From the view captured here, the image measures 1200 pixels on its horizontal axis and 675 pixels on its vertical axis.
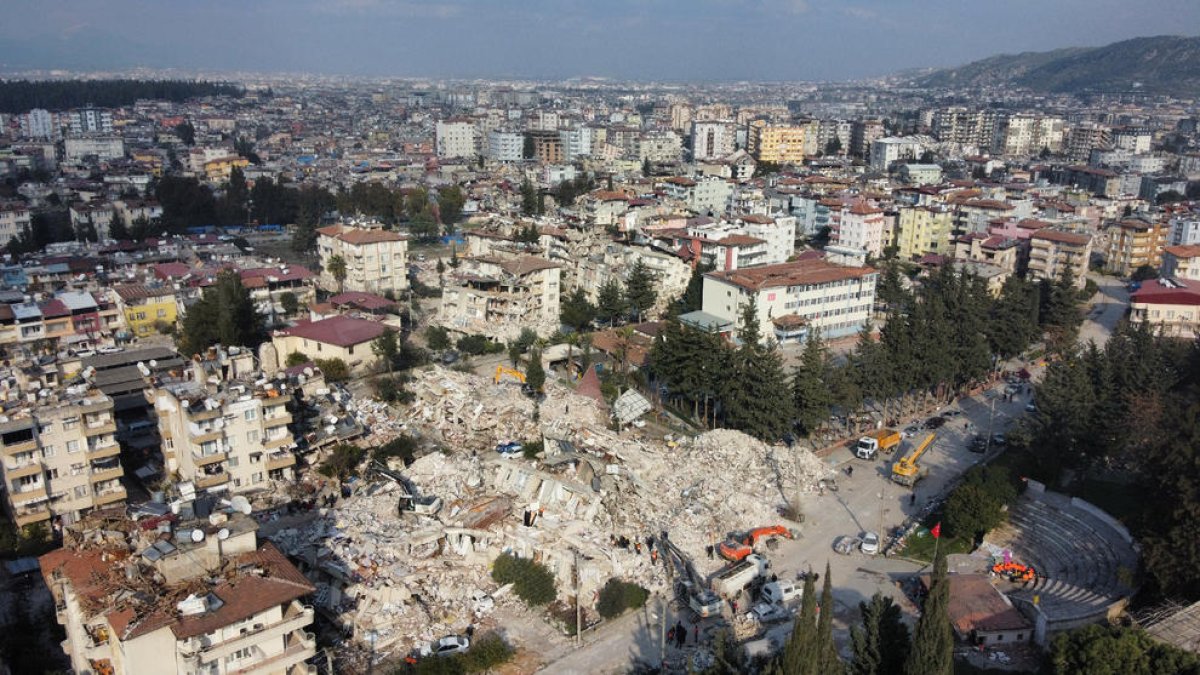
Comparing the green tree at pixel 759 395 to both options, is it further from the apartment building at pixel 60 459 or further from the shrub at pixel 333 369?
the apartment building at pixel 60 459

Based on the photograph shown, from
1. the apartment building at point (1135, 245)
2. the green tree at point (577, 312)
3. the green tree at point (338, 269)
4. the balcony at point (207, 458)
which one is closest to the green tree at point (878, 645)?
the balcony at point (207, 458)

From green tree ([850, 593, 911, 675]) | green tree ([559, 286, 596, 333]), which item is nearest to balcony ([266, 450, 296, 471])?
green tree ([850, 593, 911, 675])

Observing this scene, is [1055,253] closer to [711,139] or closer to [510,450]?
[510,450]

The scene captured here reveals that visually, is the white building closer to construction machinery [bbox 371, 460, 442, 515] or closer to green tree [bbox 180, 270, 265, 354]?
green tree [bbox 180, 270, 265, 354]

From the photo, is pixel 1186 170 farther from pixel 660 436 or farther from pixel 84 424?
pixel 84 424

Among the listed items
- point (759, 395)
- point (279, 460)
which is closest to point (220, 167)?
point (279, 460)

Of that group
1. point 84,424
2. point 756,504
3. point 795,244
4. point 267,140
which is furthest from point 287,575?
point 267,140
